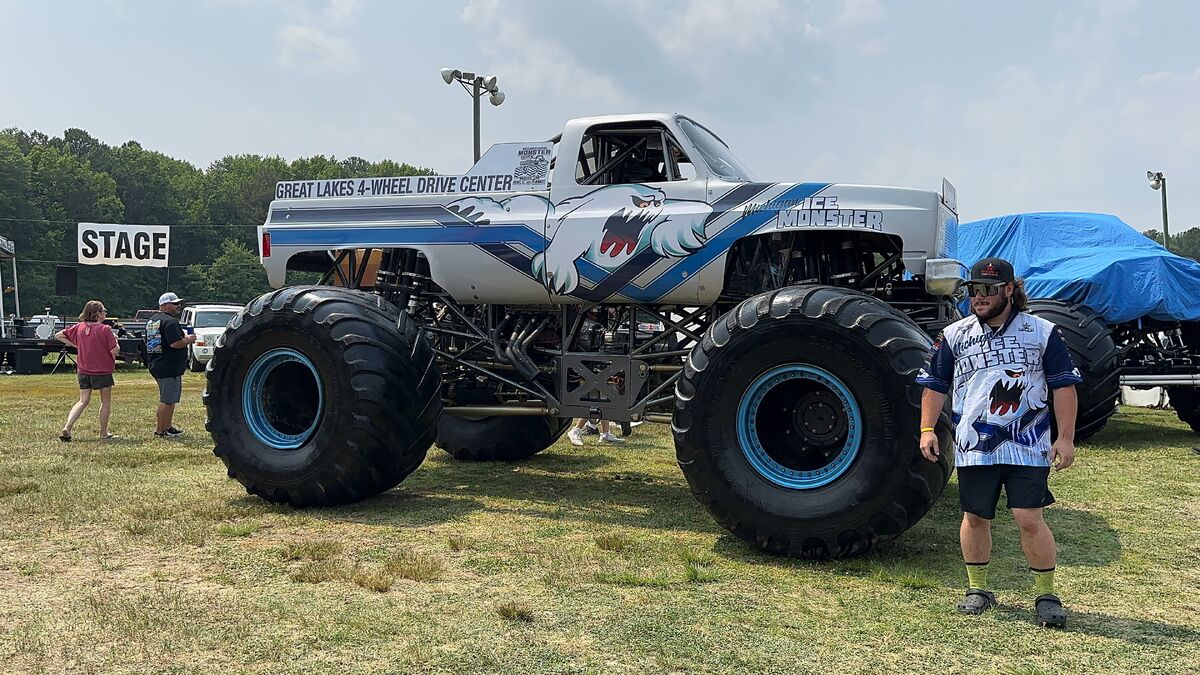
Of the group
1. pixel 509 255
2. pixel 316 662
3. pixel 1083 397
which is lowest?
pixel 316 662

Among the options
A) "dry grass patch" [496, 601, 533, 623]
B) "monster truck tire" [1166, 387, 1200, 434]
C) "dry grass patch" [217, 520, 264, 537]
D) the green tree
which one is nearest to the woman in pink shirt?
"dry grass patch" [217, 520, 264, 537]

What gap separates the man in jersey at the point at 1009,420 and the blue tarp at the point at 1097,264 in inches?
307

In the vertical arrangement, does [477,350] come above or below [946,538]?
above

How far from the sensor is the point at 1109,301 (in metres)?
11.0

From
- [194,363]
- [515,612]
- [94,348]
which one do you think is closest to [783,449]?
[515,612]

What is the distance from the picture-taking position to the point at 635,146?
22.7 feet

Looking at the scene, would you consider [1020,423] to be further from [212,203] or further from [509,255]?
[212,203]

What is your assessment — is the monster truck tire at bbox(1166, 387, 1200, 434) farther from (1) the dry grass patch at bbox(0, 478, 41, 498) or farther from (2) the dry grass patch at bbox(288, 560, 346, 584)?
(1) the dry grass patch at bbox(0, 478, 41, 498)

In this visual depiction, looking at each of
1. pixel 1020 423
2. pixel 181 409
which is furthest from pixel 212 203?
pixel 1020 423

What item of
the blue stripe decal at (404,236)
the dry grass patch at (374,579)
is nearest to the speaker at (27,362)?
the blue stripe decal at (404,236)

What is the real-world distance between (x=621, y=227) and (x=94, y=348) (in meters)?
7.90

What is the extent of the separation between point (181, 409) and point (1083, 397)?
1283 centimetres

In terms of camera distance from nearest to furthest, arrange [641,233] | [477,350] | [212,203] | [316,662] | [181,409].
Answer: [316,662], [641,233], [477,350], [181,409], [212,203]

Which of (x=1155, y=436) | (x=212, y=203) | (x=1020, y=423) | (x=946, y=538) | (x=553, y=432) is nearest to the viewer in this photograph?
(x=1020, y=423)
